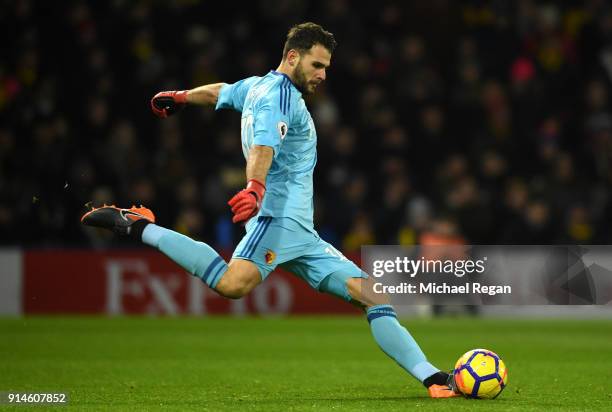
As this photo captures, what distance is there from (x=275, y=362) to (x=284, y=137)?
361 cm

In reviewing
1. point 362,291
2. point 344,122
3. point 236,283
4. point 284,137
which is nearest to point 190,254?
point 236,283

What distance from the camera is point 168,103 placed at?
6.98 m

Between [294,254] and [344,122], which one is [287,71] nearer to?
[294,254]

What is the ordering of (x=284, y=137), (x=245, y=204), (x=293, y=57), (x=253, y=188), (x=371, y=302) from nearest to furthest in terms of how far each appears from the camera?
(x=245, y=204) < (x=253, y=188) < (x=284, y=137) < (x=293, y=57) < (x=371, y=302)

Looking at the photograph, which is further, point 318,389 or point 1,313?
point 1,313

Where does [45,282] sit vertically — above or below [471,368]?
above

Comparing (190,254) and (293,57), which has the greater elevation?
(293,57)

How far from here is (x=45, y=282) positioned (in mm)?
15578

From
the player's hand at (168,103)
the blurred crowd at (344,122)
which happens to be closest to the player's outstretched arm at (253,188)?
the player's hand at (168,103)

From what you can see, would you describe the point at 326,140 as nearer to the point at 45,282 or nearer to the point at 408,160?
the point at 408,160

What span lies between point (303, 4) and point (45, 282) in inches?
231

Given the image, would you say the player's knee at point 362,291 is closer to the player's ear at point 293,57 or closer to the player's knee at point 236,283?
the player's knee at point 236,283

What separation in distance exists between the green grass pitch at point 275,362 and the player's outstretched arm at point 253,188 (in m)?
1.14

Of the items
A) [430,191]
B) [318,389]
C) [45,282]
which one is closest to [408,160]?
[430,191]
